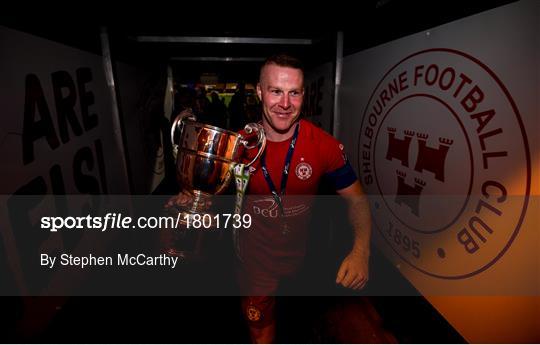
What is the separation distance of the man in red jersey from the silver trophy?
0.29 m

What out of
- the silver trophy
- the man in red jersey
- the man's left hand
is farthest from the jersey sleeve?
the silver trophy

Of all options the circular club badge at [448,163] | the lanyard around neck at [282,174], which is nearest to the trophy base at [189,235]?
the lanyard around neck at [282,174]

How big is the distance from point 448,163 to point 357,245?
3.35 feet

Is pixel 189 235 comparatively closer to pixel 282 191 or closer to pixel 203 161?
pixel 203 161

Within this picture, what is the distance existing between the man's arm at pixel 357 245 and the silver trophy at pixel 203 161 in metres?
0.68

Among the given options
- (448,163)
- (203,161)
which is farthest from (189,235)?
Answer: (448,163)

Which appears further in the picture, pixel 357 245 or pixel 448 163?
pixel 448 163

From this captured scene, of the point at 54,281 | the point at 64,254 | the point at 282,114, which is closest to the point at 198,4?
the point at 282,114

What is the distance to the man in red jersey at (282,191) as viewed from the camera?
5.16ft

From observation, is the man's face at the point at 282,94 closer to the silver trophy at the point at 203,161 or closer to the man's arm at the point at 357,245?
the silver trophy at the point at 203,161

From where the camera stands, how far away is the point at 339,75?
12.4 ft

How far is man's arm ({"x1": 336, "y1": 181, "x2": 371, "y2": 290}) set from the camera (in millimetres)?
1388

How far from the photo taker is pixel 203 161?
49.7 inches

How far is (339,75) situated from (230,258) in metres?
2.68
